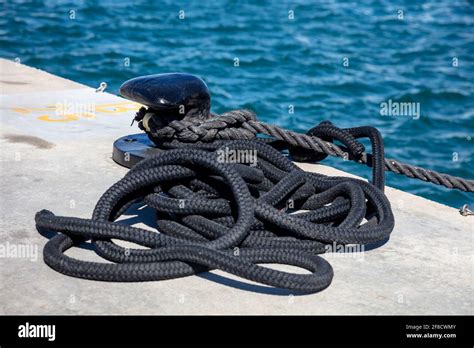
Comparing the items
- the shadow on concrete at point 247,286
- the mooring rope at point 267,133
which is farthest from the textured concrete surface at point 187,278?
the mooring rope at point 267,133

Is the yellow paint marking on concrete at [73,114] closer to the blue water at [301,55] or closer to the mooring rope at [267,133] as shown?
the mooring rope at [267,133]

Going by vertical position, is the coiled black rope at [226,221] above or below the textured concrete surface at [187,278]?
above

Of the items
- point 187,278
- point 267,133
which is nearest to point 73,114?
point 267,133

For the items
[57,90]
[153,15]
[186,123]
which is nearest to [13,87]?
[57,90]

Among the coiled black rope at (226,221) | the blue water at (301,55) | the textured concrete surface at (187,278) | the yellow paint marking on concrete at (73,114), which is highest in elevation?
the coiled black rope at (226,221)

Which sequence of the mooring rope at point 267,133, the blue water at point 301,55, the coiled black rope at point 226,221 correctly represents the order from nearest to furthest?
1. the coiled black rope at point 226,221
2. the mooring rope at point 267,133
3. the blue water at point 301,55

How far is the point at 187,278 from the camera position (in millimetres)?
2926

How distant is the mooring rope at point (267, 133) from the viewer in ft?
12.9

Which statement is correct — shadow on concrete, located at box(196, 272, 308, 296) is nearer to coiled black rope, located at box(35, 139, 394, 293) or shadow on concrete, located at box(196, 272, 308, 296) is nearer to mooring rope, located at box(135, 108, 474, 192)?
coiled black rope, located at box(35, 139, 394, 293)

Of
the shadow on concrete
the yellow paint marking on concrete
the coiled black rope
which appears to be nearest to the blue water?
the yellow paint marking on concrete

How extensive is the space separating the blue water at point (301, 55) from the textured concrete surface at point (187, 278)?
11.0ft

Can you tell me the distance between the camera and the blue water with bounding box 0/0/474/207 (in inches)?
349

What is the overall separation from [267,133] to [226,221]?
3.31 feet
